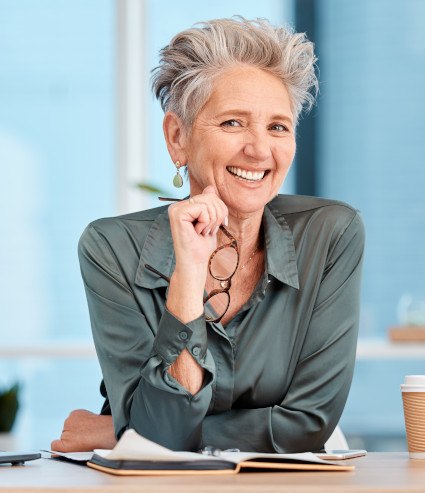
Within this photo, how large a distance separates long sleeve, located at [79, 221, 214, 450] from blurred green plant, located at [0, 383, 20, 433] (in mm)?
2677

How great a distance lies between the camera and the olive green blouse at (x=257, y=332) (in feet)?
6.10

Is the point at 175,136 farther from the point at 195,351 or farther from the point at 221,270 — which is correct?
the point at 195,351

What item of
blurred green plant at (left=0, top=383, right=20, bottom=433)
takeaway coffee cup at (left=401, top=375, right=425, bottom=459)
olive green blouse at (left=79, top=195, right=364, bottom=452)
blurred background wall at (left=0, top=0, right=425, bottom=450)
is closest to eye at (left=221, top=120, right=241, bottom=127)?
olive green blouse at (left=79, top=195, right=364, bottom=452)

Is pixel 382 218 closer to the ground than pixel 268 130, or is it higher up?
closer to the ground

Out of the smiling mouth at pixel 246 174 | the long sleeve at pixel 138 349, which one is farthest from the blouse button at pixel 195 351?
the smiling mouth at pixel 246 174

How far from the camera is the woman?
6.15 feet

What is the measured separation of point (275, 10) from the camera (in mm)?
5180

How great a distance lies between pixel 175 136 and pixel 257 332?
48cm

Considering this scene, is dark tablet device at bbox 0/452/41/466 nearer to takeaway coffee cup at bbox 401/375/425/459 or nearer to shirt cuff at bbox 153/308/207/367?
shirt cuff at bbox 153/308/207/367

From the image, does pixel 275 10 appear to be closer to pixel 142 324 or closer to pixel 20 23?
pixel 20 23

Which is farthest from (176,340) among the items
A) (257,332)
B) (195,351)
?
(257,332)

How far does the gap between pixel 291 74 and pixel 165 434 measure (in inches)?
32.1

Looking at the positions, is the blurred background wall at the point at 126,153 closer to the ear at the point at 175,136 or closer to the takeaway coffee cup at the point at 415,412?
the ear at the point at 175,136

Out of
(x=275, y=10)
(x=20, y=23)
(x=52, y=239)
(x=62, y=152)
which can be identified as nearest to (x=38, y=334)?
(x=52, y=239)
